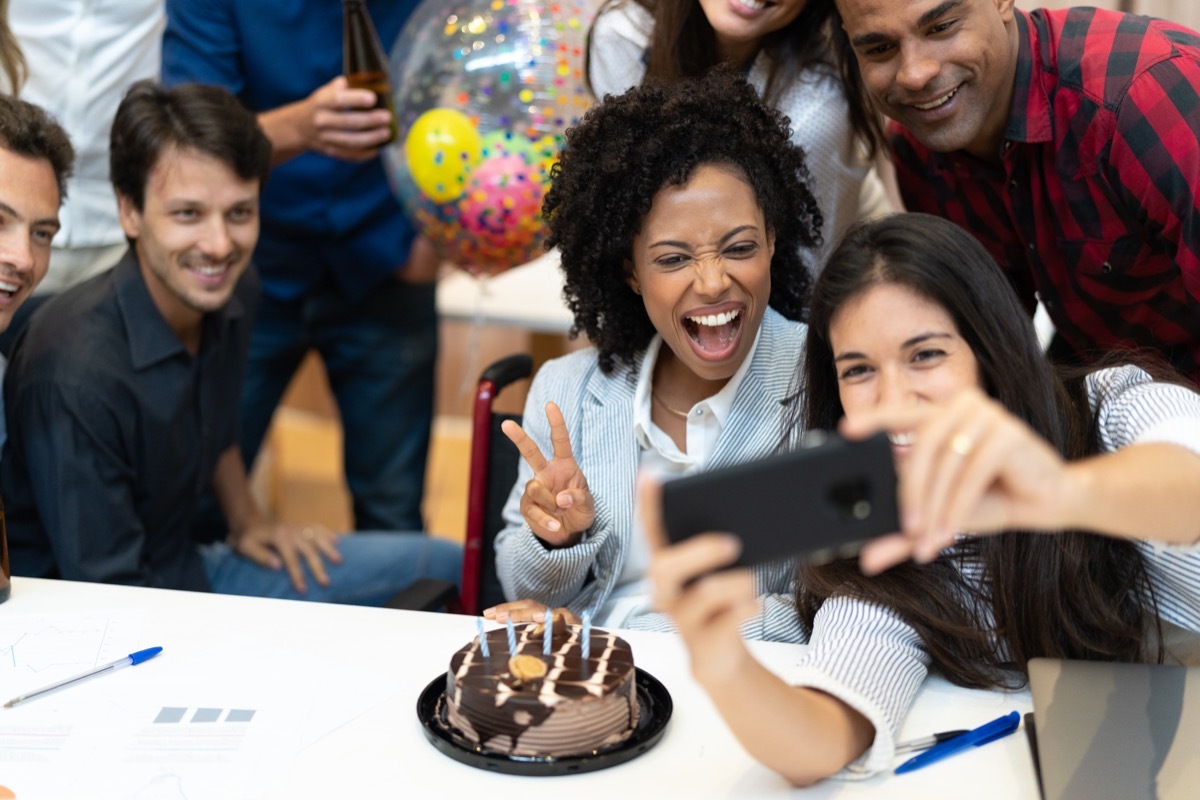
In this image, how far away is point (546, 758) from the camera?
4.19 ft

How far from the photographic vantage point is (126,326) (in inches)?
86.3

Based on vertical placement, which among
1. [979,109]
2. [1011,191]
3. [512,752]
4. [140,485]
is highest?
[979,109]

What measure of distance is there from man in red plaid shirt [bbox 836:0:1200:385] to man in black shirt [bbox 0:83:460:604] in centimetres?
117

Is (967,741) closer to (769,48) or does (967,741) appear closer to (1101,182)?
(1101,182)

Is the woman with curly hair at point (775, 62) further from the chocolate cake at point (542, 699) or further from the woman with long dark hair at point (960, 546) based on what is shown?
the chocolate cake at point (542, 699)

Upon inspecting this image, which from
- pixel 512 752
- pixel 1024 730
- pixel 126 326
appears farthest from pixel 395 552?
pixel 1024 730

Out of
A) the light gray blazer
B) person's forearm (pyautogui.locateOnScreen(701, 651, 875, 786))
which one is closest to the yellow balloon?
the light gray blazer

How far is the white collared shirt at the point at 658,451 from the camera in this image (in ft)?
6.23

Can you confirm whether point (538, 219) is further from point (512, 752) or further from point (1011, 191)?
point (512, 752)

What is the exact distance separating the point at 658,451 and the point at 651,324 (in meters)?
0.23

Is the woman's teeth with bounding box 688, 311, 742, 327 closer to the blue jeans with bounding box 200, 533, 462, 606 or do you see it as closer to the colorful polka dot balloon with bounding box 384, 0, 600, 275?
the colorful polka dot balloon with bounding box 384, 0, 600, 275

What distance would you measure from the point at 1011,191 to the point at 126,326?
1483 millimetres

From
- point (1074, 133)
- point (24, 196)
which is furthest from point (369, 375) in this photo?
Answer: point (1074, 133)

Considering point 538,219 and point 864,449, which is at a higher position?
point 864,449
